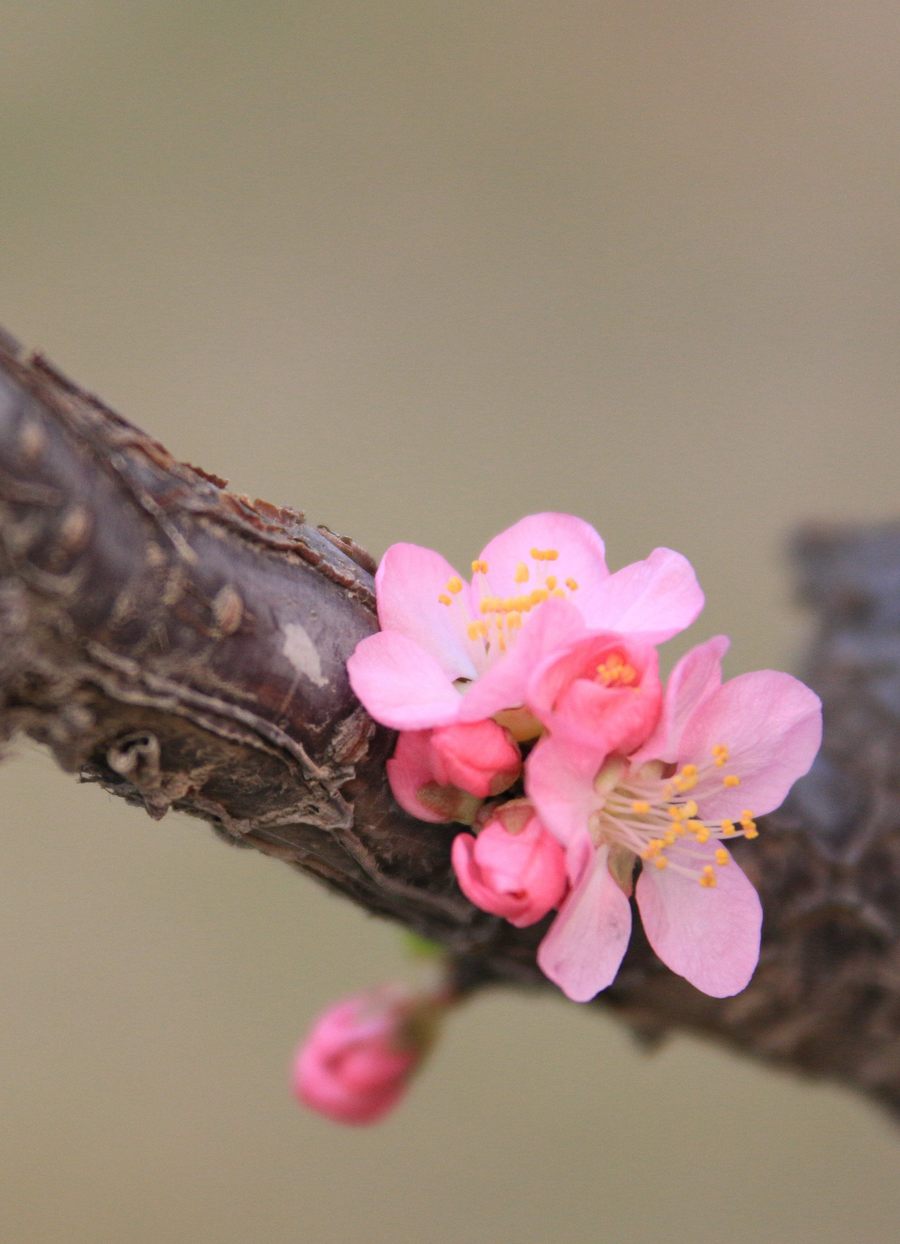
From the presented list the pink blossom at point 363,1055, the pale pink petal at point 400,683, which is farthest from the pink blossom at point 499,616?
the pink blossom at point 363,1055

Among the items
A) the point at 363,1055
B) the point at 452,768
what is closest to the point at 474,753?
the point at 452,768

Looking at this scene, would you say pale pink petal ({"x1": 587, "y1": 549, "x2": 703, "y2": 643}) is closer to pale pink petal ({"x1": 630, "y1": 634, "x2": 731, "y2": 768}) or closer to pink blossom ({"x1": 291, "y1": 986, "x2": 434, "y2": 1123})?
pale pink petal ({"x1": 630, "y1": 634, "x2": 731, "y2": 768})

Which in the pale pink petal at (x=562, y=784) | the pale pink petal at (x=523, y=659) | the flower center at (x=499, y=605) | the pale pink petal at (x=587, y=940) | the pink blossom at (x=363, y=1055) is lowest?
the pink blossom at (x=363, y=1055)

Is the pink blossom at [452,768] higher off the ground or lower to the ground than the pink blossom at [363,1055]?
higher

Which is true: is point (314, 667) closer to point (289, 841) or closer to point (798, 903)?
point (289, 841)

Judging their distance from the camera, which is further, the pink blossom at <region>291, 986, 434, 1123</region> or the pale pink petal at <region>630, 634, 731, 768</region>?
the pink blossom at <region>291, 986, 434, 1123</region>

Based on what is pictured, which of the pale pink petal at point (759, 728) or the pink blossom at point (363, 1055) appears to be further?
the pink blossom at point (363, 1055)

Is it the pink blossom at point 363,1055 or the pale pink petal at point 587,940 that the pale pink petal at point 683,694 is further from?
the pink blossom at point 363,1055

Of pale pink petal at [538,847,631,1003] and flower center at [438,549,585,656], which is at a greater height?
flower center at [438,549,585,656]

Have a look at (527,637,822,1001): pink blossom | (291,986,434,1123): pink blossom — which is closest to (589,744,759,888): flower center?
(527,637,822,1001): pink blossom
